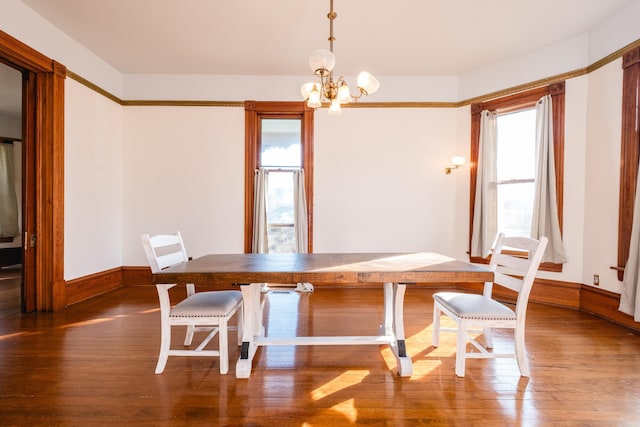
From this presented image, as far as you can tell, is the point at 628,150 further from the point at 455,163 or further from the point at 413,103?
the point at 413,103

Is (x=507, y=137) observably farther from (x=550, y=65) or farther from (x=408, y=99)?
(x=408, y=99)

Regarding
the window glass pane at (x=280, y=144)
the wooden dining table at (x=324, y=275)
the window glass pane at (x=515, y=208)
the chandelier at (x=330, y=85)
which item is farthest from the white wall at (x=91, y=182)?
the window glass pane at (x=515, y=208)

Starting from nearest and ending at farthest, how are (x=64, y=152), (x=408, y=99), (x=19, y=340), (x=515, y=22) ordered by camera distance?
(x=19, y=340) → (x=515, y=22) → (x=64, y=152) → (x=408, y=99)

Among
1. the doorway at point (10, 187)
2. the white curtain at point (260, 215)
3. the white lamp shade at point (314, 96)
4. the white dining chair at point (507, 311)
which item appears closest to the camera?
the white dining chair at point (507, 311)

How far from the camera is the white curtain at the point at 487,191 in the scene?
3.82 metres

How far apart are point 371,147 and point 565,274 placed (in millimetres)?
2705

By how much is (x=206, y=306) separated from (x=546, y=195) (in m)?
3.65

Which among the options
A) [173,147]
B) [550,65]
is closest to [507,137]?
[550,65]

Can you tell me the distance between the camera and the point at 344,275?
68.3 inches

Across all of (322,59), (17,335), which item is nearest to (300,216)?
(322,59)

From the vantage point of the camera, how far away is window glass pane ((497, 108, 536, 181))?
364 centimetres

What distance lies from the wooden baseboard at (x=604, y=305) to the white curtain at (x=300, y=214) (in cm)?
308

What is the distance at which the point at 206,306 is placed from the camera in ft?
6.57

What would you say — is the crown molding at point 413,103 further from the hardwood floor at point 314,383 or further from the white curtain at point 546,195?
the hardwood floor at point 314,383
